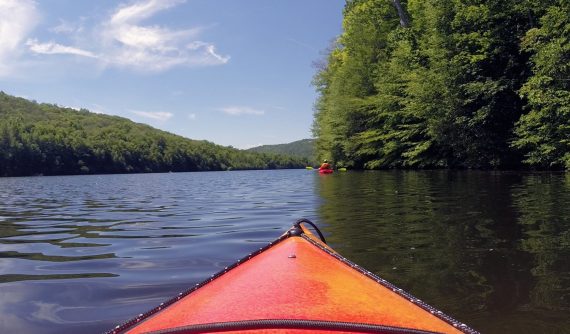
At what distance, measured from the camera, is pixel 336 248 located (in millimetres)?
6523

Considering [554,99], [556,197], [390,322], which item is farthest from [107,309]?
[554,99]

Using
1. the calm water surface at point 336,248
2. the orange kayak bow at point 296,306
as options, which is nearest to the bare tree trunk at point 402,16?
the calm water surface at point 336,248

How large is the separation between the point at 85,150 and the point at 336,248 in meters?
114

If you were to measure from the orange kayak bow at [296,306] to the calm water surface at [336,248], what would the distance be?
1.25 metres

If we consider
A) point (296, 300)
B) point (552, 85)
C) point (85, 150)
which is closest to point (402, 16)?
point (552, 85)

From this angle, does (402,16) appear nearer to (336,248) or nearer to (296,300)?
(336,248)

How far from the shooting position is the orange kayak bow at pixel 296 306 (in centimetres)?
210

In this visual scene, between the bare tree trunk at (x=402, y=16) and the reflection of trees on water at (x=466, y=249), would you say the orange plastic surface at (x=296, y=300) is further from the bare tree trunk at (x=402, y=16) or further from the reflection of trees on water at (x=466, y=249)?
the bare tree trunk at (x=402, y=16)

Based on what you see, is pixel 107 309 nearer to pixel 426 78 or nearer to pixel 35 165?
pixel 426 78

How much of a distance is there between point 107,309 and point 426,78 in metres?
25.9

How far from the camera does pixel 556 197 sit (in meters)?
10.7

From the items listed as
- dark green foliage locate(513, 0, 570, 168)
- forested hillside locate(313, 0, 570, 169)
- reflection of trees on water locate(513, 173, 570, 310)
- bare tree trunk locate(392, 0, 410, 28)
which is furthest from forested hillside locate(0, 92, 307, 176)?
reflection of trees on water locate(513, 173, 570, 310)

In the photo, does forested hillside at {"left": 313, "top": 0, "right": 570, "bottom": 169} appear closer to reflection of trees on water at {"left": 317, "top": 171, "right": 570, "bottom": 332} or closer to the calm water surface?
the calm water surface

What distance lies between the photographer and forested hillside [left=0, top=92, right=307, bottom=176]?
93875 mm
